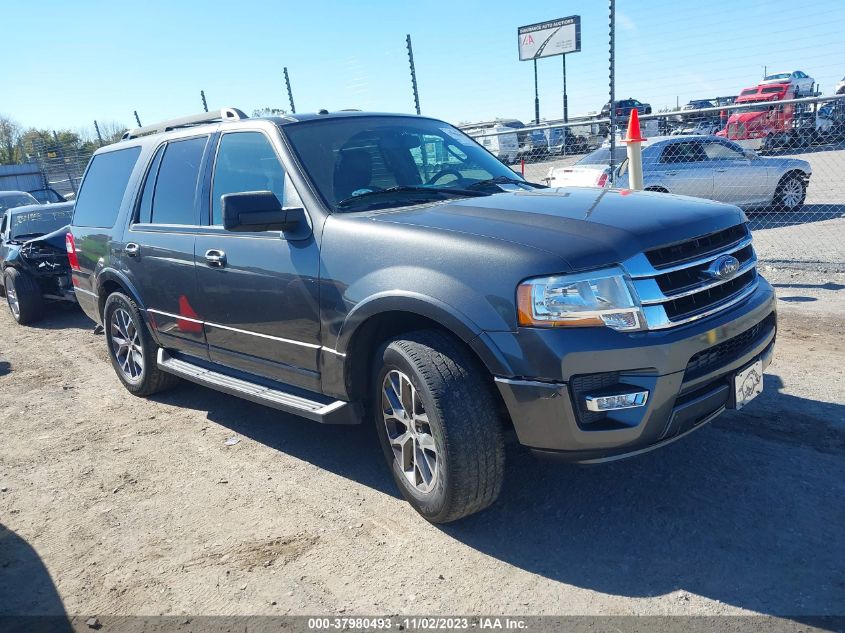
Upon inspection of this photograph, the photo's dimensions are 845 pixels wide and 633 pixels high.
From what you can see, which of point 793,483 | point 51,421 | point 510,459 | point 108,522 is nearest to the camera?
point 793,483

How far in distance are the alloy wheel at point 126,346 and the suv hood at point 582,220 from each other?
2.81 meters

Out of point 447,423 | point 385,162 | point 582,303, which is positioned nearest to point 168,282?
point 385,162

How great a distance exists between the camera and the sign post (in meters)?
33.7

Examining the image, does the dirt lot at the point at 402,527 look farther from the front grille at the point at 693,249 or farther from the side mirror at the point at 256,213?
the side mirror at the point at 256,213

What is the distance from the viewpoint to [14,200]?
12.0 metres

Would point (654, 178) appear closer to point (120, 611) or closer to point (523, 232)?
point (523, 232)

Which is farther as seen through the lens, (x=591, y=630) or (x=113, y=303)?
(x=113, y=303)

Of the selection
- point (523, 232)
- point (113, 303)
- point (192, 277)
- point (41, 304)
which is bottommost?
point (41, 304)

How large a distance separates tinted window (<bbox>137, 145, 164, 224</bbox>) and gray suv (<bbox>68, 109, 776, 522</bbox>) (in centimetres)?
5

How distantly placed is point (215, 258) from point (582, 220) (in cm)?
220

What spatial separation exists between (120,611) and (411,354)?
1.60 m

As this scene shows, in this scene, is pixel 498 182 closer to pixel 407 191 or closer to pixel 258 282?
pixel 407 191

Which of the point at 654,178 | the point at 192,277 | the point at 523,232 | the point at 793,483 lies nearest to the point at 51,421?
the point at 192,277

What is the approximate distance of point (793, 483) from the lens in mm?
3320
